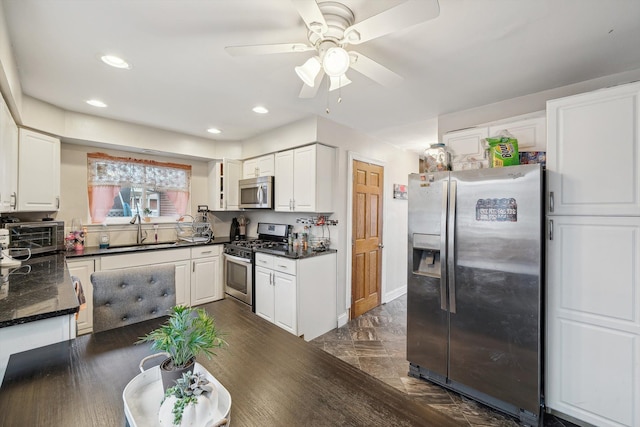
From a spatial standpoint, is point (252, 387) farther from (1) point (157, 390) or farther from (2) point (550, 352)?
(2) point (550, 352)

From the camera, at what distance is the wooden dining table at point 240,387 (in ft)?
2.63

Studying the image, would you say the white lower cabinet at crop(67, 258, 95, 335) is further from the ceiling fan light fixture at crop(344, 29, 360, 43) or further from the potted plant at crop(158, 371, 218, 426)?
the ceiling fan light fixture at crop(344, 29, 360, 43)

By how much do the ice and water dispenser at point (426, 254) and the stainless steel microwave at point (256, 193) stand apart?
6.66ft

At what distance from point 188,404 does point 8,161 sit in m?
2.71

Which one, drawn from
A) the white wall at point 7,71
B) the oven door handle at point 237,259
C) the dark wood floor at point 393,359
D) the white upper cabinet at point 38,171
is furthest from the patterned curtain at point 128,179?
the dark wood floor at point 393,359

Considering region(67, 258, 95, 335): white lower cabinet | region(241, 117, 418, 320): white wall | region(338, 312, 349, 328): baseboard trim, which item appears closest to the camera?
region(67, 258, 95, 335): white lower cabinet

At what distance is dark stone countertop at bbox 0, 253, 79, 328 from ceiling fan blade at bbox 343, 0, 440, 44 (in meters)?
1.96

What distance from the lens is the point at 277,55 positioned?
1.87m

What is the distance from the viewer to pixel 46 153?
2799 millimetres

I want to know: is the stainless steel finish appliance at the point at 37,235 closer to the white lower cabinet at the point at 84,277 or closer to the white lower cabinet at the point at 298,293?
the white lower cabinet at the point at 84,277

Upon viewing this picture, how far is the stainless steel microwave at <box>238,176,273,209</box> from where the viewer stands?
3604 mm

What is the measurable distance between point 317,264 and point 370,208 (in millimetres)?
1262

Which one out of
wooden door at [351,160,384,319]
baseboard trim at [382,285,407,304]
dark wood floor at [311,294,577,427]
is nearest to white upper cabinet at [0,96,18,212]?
dark wood floor at [311,294,577,427]

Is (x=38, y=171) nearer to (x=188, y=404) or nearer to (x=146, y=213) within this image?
(x=146, y=213)
